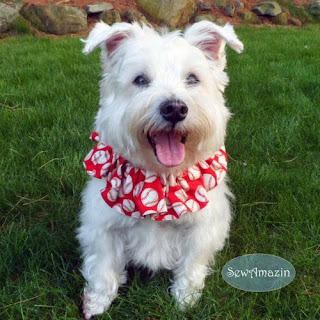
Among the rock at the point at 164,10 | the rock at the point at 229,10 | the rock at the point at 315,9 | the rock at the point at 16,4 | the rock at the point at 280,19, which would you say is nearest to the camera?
the rock at the point at 16,4

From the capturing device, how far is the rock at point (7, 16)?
816 cm

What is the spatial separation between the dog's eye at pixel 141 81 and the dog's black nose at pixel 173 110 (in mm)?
287

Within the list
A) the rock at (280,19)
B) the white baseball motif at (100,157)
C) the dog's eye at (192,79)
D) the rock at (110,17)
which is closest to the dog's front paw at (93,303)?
the white baseball motif at (100,157)

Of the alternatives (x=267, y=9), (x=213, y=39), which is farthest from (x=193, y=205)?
(x=267, y=9)

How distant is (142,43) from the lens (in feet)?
7.34

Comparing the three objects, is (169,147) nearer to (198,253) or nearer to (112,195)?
(112,195)

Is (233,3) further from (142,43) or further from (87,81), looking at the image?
(142,43)

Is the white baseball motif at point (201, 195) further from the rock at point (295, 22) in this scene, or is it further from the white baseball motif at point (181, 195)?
the rock at point (295, 22)

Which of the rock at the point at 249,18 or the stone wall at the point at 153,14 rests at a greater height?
the stone wall at the point at 153,14

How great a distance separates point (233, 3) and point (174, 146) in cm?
1028

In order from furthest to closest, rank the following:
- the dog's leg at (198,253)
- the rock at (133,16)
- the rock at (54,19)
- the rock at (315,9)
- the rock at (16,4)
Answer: the rock at (315,9), the rock at (133,16), the rock at (16,4), the rock at (54,19), the dog's leg at (198,253)

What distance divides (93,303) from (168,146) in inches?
36.7

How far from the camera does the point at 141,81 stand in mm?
2201

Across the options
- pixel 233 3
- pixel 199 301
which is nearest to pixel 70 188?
pixel 199 301
